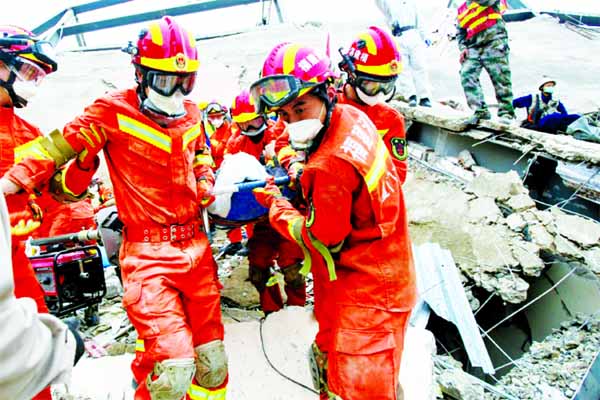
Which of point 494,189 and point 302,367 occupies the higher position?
point 494,189

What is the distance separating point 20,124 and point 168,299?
61.3 inches

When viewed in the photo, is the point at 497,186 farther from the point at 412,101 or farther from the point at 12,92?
the point at 12,92

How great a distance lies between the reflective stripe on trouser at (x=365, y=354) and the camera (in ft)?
6.16

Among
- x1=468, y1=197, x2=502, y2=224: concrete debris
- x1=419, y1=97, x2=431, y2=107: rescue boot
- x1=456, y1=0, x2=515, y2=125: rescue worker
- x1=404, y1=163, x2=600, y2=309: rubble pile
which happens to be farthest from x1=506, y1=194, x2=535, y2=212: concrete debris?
x1=419, y1=97, x2=431, y2=107: rescue boot

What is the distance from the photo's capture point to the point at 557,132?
4.78 m

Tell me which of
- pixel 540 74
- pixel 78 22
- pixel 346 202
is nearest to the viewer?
pixel 346 202

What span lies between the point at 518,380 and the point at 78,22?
15.3m

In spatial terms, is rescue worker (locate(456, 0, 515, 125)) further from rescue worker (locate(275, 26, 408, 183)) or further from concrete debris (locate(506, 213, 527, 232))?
rescue worker (locate(275, 26, 408, 183))

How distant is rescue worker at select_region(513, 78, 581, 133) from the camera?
189 inches

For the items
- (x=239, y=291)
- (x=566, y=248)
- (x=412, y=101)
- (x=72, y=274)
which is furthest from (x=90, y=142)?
(x=412, y=101)

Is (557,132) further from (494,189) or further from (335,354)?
(335,354)

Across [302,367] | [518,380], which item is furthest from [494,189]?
[302,367]

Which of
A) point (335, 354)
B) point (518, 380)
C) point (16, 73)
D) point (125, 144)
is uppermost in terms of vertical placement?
point (16, 73)

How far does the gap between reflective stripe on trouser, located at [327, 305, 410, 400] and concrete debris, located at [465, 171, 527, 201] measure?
3.05 m
